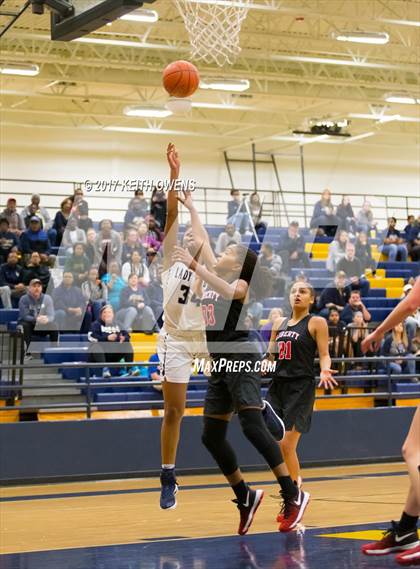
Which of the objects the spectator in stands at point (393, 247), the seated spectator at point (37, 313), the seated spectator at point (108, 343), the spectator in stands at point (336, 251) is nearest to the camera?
the seated spectator at point (108, 343)

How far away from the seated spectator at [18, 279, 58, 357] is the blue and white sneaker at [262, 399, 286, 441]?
6.84 metres

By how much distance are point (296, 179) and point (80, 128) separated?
6.88 meters

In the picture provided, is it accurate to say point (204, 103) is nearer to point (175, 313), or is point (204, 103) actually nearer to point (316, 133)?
point (316, 133)

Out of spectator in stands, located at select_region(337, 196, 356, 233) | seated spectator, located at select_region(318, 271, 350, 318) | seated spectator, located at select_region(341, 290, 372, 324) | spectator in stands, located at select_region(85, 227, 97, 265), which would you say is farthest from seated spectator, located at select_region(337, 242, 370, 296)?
spectator in stands, located at select_region(85, 227, 97, 265)

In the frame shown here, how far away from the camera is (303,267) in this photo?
18266 mm

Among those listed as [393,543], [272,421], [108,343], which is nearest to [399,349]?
[108,343]

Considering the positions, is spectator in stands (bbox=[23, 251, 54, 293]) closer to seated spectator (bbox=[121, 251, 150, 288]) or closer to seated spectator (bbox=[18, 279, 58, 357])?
seated spectator (bbox=[121, 251, 150, 288])

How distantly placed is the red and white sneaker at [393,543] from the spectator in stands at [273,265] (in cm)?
1136

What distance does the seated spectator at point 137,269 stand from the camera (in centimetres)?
1451

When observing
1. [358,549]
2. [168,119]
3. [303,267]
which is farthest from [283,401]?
[168,119]

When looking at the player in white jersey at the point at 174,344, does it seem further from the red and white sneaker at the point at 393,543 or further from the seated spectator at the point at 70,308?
the seated spectator at the point at 70,308

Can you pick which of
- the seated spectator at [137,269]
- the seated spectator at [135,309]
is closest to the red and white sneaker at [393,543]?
the seated spectator at [135,309]

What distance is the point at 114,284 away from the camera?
14.3 metres

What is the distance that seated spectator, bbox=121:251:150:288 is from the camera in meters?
14.5
